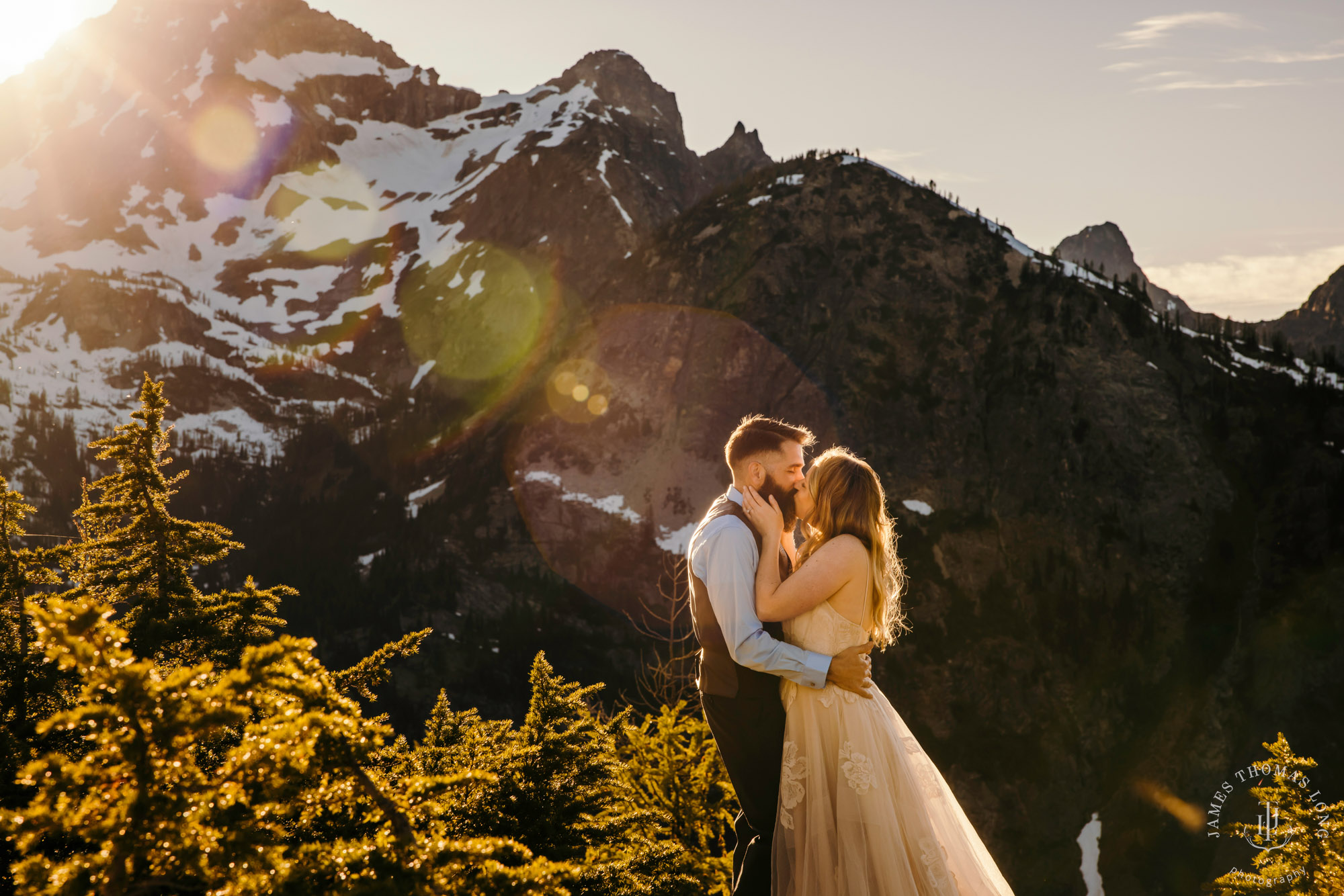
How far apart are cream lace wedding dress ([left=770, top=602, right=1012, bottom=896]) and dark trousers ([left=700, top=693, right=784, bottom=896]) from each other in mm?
95

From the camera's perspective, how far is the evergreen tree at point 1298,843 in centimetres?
1171

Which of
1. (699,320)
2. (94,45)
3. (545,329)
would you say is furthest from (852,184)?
(94,45)

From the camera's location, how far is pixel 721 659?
199 inches

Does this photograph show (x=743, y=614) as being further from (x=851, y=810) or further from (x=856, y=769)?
(x=851, y=810)

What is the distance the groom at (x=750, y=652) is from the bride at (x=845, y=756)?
108 mm

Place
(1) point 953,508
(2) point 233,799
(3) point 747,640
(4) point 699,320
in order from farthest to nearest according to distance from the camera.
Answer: (4) point 699,320
(1) point 953,508
(3) point 747,640
(2) point 233,799

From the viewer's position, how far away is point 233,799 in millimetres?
3344

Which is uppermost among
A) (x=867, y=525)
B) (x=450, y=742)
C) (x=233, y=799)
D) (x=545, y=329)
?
(x=545, y=329)

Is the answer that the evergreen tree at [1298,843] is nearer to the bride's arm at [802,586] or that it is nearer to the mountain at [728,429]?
the bride's arm at [802,586]

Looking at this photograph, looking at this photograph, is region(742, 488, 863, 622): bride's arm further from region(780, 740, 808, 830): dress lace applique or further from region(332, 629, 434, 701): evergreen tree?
region(332, 629, 434, 701): evergreen tree

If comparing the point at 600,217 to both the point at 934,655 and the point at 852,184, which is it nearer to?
the point at 852,184

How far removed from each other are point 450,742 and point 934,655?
5139cm

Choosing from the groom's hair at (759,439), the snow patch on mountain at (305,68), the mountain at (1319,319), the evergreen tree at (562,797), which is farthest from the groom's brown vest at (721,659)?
the snow patch on mountain at (305,68)

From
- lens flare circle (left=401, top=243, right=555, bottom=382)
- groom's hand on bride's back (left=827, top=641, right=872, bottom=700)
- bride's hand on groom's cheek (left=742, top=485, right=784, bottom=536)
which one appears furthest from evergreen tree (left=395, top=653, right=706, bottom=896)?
lens flare circle (left=401, top=243, right=555, bottom=382)
